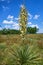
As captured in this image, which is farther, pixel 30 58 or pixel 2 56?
pixel 2 56

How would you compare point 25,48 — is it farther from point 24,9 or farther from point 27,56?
point 24,9

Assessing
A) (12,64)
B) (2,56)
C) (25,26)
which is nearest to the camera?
(25,26)

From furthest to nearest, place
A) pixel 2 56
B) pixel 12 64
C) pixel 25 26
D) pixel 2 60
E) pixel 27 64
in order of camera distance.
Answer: pixel 2 56
pixel 2 60
pixel 12 64
pixel 27 64
pixel 25 26

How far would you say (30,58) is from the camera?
35.3 ft

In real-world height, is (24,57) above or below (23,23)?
below

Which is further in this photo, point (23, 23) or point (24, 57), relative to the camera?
point (24, 57)

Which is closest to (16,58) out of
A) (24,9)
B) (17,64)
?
(17,64)

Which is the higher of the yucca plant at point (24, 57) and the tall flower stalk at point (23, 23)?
the tall flower stalk at point (23, 23)

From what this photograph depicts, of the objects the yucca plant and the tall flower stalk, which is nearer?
the tall flower stalk

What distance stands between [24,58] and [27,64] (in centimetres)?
34

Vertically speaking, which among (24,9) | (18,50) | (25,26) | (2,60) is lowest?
(2,60)

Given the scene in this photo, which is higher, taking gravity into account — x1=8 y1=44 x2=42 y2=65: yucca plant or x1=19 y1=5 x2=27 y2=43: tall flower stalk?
x1=19 y1=5 x2=27 y2=43: tall flower stalk

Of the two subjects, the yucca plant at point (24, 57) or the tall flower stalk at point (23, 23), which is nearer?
the tall flower stalk at point (23, 23)

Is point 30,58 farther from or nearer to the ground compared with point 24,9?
nearer to the ground
